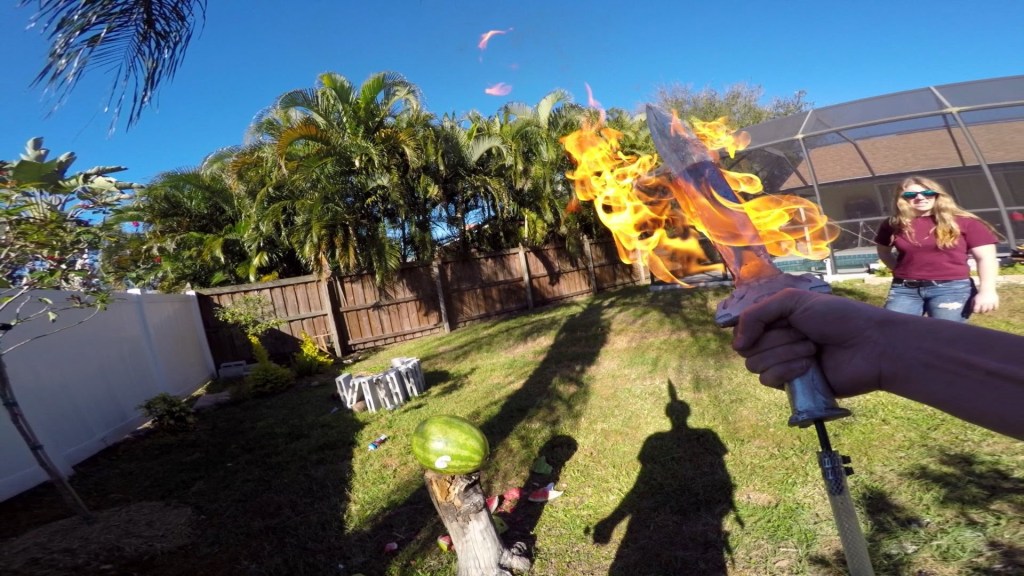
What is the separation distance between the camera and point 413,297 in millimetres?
13305

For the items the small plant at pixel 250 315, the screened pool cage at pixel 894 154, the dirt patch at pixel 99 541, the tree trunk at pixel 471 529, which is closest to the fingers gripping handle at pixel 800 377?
the tree trunk at pixel 471 529

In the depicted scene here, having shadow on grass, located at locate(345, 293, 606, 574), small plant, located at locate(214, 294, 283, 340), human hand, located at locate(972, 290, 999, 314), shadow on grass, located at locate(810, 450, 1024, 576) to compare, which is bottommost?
shadow on grass, located at locate(810, 450, 1024, 576)

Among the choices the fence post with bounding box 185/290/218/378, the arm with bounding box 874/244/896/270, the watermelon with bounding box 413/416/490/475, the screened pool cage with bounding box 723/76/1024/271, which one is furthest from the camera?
the fence post with bounding box 185/290/218/378

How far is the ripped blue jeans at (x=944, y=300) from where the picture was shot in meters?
3.51

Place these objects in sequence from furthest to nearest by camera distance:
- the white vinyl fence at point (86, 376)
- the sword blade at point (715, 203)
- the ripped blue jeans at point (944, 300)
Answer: the white vinyl fence at point (86, 376), the ripped blue jeans at point (944, 300), the sword blade at point (715, 203)

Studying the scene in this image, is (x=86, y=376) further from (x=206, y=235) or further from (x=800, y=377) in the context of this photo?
(x=800, y=377)

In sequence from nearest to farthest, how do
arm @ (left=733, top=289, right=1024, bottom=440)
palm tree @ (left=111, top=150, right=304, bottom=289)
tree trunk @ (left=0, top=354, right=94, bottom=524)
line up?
arm @ (left=733, top=289, right=1024, bottom=440) < tree trunk @ (left=0, top=354, right=94, bottom=524) < palm tree @ (left=111, top=150, right=304, bottom=289)

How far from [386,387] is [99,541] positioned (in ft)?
11.3

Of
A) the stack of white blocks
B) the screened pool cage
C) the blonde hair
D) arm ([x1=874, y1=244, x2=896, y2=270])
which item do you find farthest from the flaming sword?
the screened pool cage

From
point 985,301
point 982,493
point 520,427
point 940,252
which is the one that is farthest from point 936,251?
point 520,427

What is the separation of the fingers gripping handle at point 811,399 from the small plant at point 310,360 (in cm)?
1017

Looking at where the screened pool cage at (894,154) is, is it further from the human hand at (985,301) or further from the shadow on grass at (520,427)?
the human hand at (985,301)

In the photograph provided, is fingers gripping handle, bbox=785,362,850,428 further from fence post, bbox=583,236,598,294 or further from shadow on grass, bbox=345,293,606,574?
fence post, bbox=583,236,598,294

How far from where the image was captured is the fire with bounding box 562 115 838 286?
153 cm
